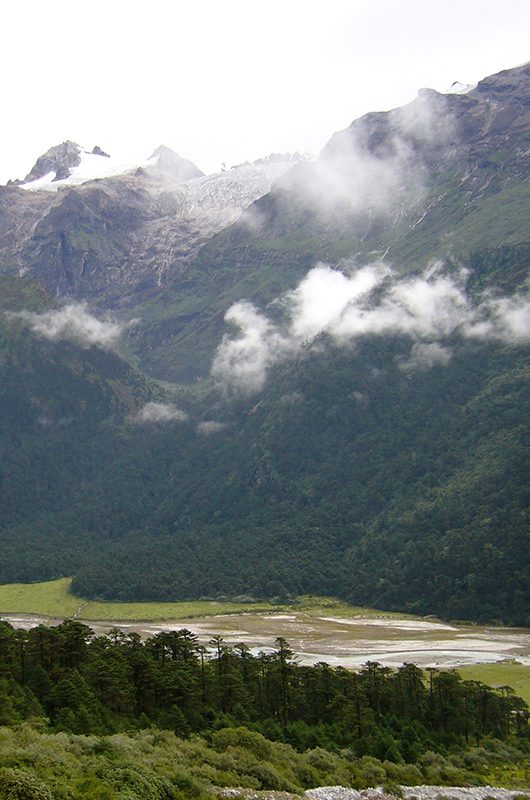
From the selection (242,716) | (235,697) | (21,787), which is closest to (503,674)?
(235,697)

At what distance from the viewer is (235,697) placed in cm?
8862

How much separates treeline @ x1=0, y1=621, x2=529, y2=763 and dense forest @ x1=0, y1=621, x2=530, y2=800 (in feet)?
0.52

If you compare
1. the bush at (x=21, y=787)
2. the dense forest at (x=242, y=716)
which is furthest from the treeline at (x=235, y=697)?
the bush at (x=21, y=787)

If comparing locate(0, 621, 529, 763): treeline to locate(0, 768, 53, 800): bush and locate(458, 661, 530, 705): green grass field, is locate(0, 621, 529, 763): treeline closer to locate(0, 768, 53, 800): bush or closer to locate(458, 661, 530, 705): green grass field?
locate(458, 661, 530, 705): green grass field

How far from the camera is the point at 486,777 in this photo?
7881cm

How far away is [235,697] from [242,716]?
3456mm

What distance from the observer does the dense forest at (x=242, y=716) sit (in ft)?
200

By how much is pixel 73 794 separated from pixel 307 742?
4240cm

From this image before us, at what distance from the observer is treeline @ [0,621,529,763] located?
7612 cm

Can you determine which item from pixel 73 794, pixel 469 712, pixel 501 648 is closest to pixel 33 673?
pixel 73 794

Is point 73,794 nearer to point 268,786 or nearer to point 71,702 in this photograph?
point 268,786

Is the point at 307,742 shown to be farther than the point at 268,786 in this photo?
Yes

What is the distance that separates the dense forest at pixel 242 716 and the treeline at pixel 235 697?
0.52ft

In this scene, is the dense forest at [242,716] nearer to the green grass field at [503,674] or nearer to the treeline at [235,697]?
the treeline at [235,697]
